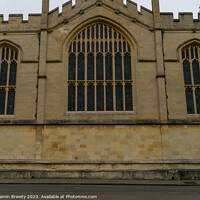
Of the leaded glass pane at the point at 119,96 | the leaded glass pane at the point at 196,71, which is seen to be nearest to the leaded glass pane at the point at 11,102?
the leaded glass pane at the point at 119,96

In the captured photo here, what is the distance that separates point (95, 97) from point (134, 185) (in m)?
5.50

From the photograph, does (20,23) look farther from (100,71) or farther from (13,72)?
(100,71)

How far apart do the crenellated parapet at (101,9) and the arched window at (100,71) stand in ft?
3.69

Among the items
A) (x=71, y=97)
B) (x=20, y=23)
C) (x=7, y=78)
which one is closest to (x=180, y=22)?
(x=71, y=97)

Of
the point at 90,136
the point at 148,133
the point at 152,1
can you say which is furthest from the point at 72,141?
the point at 152,1

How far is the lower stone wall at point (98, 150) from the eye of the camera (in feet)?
42.1

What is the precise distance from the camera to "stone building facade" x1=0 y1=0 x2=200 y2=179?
13.2 meters

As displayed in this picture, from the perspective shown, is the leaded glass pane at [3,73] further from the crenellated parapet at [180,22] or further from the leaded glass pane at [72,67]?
the crenellated parapet at [180,22]

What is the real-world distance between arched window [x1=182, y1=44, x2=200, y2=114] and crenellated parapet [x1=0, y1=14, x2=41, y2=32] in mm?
9156

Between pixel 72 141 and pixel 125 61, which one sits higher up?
pixel 125 61

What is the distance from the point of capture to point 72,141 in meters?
13.5

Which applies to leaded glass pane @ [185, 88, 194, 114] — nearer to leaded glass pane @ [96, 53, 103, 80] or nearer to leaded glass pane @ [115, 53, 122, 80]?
leaded glass pane @ [115, 53, 122, 80]

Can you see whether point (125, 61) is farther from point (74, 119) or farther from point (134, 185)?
point (134, 185)

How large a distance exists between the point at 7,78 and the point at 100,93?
18.2 feet
